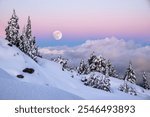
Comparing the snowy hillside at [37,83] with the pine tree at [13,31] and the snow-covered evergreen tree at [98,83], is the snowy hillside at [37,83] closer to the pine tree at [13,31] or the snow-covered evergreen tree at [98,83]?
the snow-covered evergreen tree at [98,83]

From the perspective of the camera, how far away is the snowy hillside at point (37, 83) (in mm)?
12484

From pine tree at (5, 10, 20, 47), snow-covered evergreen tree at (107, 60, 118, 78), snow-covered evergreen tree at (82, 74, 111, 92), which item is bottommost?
snow-covered evergreen tree at (107, 60, 118, 78)

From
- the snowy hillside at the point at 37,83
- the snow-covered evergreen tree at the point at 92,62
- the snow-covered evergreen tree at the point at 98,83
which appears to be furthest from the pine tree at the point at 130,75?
the snow-covered evergreen tree at the point at 98,83

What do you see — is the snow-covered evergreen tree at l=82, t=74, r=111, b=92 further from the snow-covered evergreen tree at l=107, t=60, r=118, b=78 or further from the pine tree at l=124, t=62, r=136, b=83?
the snow-covered evergreen tree at l=107, t=60, r=118, b=78

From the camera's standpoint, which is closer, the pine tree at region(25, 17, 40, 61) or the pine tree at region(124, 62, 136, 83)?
the pine tree at region(25, 17, 40, 61)

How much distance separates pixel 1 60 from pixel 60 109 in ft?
47.3

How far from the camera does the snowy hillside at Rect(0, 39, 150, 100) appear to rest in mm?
12484

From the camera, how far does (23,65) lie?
2512 centimetres

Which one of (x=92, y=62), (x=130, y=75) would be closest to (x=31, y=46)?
(x=92, y=62)

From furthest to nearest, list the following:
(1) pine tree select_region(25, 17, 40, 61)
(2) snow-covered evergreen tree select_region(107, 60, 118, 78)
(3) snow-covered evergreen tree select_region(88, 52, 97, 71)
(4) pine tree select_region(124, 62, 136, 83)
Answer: (2) snow-covered evergreen tree select_region(107, 60, 118, 78) → (3) snow-covered evergreen tree select_region(88, 52, 97, 71) → (4) pine tree select_region(124, 62, 136, 83) → (1) pine tree select_region(25, 17, 40, 61)

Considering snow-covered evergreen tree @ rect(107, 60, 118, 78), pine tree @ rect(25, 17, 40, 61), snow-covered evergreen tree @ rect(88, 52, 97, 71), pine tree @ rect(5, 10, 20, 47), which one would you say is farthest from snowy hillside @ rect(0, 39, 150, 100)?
snow-covered evergreen tree @ rect(107, 60, 118, 78)

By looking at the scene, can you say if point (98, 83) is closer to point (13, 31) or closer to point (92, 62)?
point (13, 31)

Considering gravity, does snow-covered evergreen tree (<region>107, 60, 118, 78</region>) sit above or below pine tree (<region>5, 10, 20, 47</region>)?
below

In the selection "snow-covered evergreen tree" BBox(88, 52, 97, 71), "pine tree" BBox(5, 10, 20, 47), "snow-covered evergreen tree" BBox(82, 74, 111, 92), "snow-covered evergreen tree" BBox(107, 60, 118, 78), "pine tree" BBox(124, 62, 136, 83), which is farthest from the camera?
"snow-covered evergreen tree" BBox(107, 60, 118, 78)
